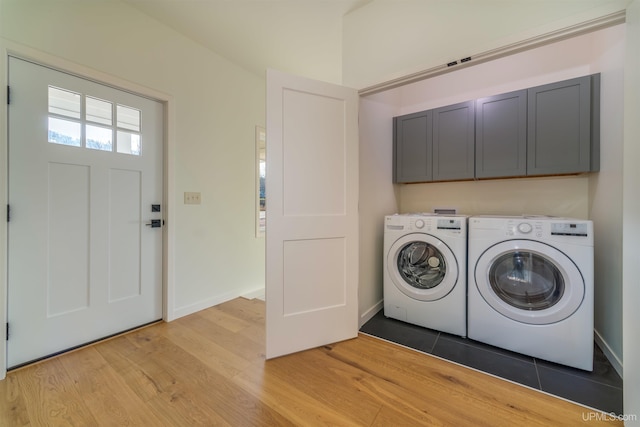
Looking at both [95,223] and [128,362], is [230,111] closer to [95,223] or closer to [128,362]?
[95,223]

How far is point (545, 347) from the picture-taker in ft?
4.94

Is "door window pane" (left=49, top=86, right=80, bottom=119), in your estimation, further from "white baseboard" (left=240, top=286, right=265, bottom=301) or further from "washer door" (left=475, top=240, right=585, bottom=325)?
"washer door" (left=475, top=240, right=585, bottom=325)

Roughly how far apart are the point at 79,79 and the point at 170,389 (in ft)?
6.95

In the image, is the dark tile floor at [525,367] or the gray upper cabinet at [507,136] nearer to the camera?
the dark tile floor at [525,367]

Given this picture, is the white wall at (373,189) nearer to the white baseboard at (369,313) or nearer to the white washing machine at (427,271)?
the white baseboard at (369,313)

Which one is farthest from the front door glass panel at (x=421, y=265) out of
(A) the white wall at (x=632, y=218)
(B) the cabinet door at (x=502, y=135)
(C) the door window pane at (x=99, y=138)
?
(C) the door window pane at (x=99, y=138)

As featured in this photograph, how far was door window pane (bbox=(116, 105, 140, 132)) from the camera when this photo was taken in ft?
6.12

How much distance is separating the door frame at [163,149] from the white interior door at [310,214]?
1.14 meters

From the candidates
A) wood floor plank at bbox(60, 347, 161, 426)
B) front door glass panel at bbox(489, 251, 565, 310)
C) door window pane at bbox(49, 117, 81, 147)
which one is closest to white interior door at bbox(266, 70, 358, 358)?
wood floor plank at bbox(60, 347, 161, 426)

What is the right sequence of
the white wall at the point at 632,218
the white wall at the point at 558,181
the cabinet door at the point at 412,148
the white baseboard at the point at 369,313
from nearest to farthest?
1. the white wall at the point at 632,218
2. the white wall at the point at 558,181
3. the white baseboard at the point at 369,313
4. the cabinet door at the point at 412,148

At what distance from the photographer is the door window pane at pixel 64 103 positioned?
5.16 ft

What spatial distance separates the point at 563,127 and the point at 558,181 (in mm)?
510

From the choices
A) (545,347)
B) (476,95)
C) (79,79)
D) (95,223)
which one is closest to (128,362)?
(95,223)

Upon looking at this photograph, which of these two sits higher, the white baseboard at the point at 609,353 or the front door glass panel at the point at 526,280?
the front door glass panel at the point at 526,280
